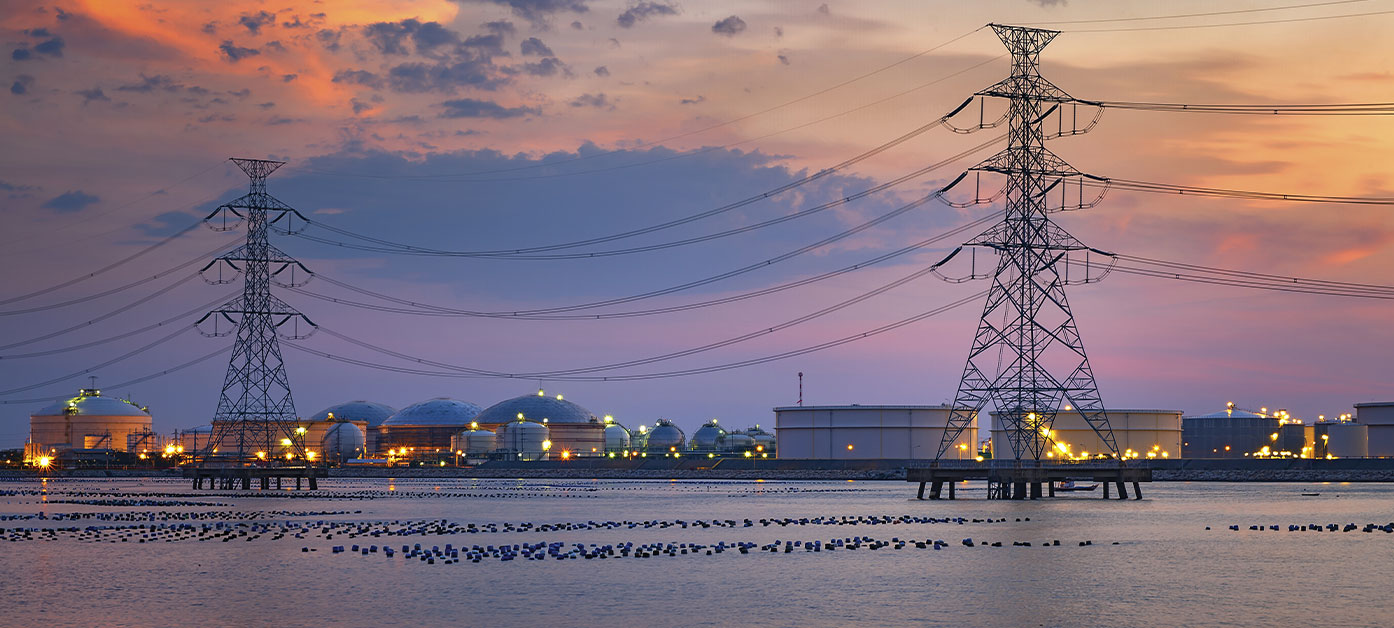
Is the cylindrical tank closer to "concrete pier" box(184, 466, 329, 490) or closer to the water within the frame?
the water

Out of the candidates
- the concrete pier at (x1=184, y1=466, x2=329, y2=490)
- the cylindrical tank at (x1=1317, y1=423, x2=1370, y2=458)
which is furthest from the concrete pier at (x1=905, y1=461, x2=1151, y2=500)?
the cylindrical tank at (x1=1317, y1=423, x2=1370, y2=458)

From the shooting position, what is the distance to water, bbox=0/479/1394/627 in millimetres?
32125

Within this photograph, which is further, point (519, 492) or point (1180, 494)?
point (519, 492)

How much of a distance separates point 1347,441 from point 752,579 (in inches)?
6590

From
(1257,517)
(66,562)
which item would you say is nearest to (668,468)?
(1257,517)

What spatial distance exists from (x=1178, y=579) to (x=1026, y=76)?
4729 centimetres

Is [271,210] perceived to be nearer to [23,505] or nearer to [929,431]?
[23,505]

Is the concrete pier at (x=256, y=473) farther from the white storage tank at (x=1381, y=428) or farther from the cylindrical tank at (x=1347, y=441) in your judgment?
the cylindrical tank at (x=1347, y=441)

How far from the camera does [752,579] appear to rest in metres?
39.4

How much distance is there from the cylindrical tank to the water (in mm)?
118493

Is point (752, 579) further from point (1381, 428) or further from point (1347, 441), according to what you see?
point (1347, 441)

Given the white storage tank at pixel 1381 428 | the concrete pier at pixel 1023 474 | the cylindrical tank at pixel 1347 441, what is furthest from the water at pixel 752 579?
the cylindrical tank at pixel 1347 441

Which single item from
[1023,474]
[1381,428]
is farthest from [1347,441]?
[1023,474]

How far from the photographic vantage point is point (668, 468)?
18788 cm
